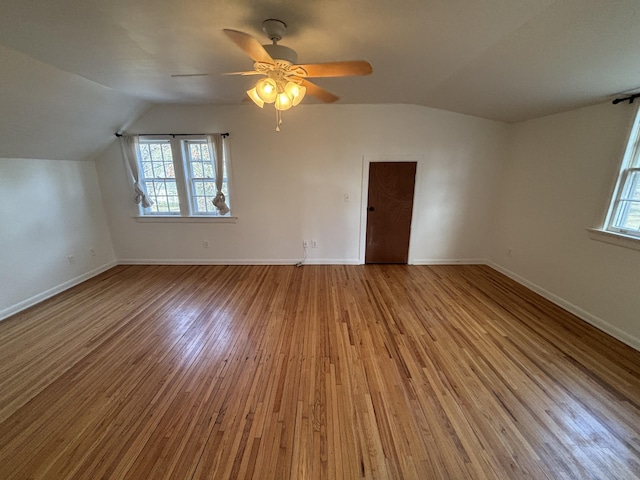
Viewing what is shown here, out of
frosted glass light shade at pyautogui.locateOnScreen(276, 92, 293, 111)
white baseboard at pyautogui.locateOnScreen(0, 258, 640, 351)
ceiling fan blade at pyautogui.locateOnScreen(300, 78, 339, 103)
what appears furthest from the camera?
white baseboard at pyautogui.locateOnScreen(0, 258, 640, 351)

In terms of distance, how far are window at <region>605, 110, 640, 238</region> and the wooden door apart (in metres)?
2.24

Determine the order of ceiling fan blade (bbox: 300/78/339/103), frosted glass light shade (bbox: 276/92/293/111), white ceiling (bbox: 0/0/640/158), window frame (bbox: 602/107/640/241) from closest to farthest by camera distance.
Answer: white ceiling (bbox: 0/0/640/158) → frosted glass light shade (bbox: 276/92/293/111) → ceiling fan blade (bbox: 300/78/339/103) → window frame (bbox: 602/107/640/241)

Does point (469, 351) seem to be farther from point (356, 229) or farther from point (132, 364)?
point (132, 364)

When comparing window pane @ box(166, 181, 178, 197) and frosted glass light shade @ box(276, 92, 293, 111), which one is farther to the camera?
window pane @ box(166, 181, 178, 197)

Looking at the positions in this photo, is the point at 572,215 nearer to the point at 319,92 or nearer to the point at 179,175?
the point at 319,92

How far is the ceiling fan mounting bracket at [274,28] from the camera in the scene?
1655mm

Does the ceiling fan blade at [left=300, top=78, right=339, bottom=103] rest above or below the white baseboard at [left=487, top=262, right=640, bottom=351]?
above

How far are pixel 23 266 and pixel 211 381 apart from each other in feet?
10.2

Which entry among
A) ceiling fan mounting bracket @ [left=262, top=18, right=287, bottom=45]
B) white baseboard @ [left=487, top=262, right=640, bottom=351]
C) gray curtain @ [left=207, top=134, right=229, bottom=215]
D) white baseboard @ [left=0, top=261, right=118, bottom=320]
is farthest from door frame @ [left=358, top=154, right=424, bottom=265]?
white baseboard @ [left=0, top=261, right=118, bottom=320]

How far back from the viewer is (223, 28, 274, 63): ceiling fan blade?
1332 millimetres

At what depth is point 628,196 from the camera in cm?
250

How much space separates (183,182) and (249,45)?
330cm

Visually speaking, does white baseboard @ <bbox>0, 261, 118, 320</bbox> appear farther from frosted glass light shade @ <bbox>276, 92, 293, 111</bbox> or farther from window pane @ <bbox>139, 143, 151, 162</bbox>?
frosted glass light shade @ <bbox>276, 92, 293, 111</bbox>

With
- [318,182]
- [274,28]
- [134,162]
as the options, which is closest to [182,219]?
[134,162]
